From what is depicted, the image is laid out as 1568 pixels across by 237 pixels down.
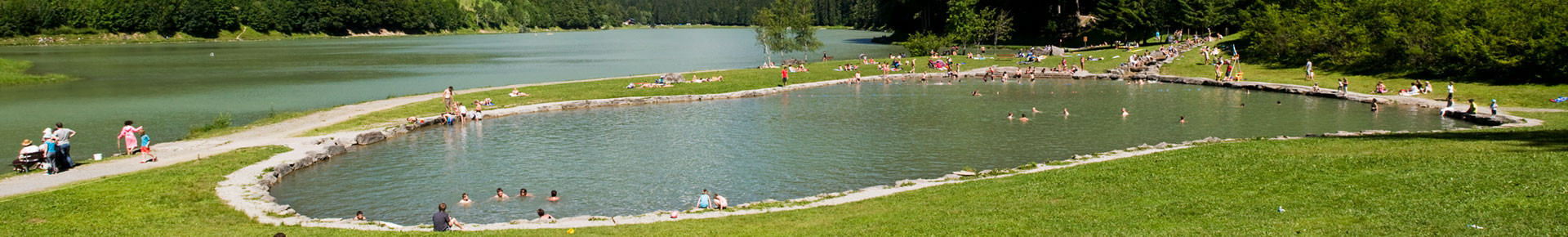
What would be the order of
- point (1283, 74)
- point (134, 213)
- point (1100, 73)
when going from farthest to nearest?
point (1100, 73) < point (1283, 74) < point (134, 213)

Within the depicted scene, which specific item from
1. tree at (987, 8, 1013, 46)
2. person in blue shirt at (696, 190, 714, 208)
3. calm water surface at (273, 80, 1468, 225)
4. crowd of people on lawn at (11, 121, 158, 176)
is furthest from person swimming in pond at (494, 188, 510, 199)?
tree at (987, 8, 1013, 46)

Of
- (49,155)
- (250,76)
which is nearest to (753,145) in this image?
(49,155)

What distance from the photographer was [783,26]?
3509 inches

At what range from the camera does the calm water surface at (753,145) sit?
26.5 metres

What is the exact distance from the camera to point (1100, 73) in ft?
220

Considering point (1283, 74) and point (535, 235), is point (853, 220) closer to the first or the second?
point (535, 235)

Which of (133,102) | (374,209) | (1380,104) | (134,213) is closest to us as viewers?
(134,213)

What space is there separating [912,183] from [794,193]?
120 inches

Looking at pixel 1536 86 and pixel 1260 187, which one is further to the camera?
pixel 1536 86

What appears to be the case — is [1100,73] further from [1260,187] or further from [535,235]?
[535,235]

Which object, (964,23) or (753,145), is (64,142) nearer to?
(753,145)

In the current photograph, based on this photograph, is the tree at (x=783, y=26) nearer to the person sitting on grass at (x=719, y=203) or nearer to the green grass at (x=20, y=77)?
the green grass at (x=20, y=77)

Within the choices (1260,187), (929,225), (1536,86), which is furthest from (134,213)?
(1536,86)

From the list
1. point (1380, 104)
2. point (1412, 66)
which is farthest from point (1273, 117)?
point (1412, 66)
